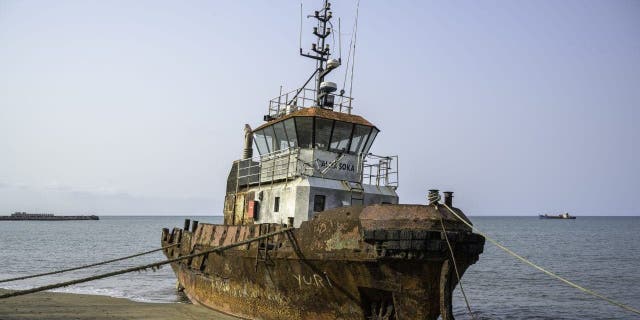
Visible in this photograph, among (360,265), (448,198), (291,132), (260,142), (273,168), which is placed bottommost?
(360,265)

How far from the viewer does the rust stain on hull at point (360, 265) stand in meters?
8.00

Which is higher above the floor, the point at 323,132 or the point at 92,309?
the point at 323,132

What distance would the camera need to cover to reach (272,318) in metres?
10.0

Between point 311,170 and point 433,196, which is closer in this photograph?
point 433,196

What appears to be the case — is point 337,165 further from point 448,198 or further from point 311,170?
point 448,198

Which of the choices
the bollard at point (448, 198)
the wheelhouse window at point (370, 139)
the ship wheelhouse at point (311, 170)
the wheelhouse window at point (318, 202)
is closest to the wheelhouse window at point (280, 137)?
the ship wheelhouse at point (311, 170)

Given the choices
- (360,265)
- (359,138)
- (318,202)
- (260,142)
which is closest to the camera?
(360,265)

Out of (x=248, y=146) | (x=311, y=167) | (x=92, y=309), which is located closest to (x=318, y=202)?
(x=311, y=167)

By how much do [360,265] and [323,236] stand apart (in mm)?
961

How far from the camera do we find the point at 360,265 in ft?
27.2

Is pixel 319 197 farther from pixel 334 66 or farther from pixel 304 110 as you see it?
pixel 334 66

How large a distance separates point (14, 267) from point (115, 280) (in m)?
8.64

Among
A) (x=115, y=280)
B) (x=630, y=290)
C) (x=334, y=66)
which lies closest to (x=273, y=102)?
(x=334, y=66)

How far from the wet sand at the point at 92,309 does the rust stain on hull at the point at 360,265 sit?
244 centimetres
